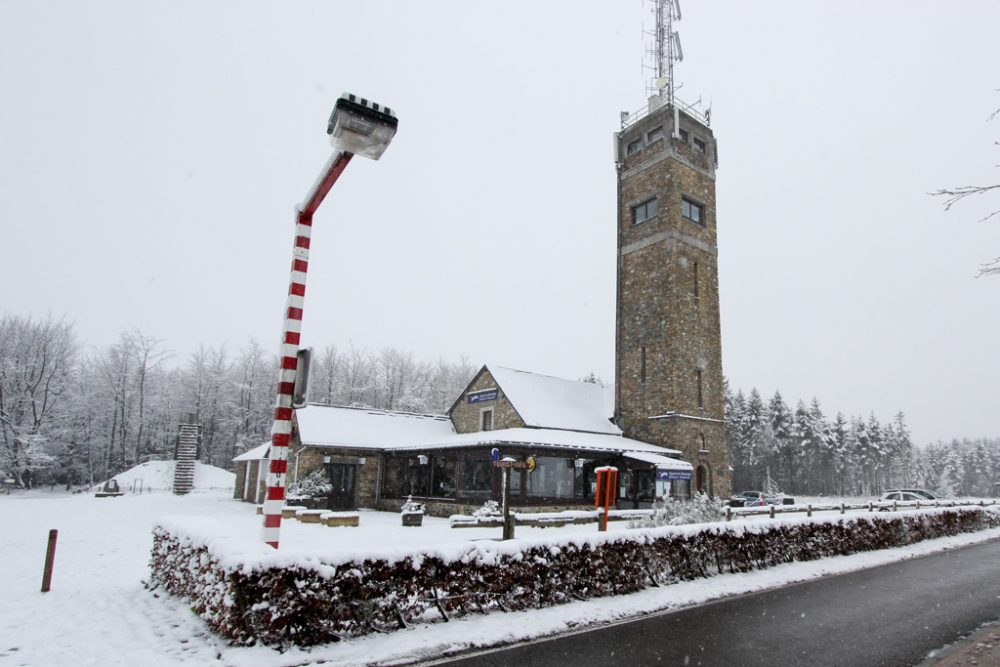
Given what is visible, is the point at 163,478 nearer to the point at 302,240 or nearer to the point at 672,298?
the point at 672,298

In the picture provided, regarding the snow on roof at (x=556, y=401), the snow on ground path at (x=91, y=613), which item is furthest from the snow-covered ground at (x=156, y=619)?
the snow on roof at (x=556, y=401)

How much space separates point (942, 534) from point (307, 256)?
22.7 meters

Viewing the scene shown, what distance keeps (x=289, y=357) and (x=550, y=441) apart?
18.3 meters

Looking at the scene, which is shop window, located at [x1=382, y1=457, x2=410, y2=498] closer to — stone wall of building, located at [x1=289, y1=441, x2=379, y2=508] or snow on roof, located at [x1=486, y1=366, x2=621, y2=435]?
stone wall of building, located at [x1=289, y1=441, x2=379, y2=508]

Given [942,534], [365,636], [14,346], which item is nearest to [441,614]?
[365,636]

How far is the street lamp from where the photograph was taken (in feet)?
20.6

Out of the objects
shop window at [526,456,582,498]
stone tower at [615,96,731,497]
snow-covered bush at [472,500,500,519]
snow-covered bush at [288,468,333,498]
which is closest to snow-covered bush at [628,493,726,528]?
snow-covered bush at [472,500,500,519]

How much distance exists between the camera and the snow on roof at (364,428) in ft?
90.7

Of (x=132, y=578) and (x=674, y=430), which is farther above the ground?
(x=674, y=430)

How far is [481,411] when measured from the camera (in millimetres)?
30297

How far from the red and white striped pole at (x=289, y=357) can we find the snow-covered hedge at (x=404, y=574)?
0.50 meters

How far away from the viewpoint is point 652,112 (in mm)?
32125

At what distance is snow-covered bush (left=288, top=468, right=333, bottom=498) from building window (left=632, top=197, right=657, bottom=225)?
66.7 ft

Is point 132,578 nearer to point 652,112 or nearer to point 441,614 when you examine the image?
point 441,614
